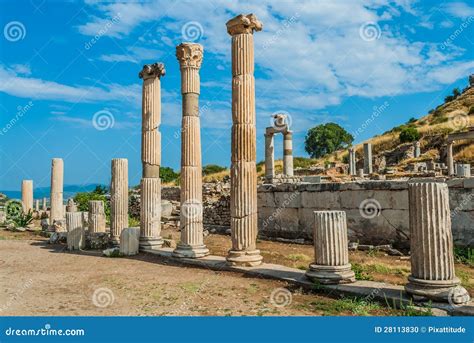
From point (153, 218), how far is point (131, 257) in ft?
4.53

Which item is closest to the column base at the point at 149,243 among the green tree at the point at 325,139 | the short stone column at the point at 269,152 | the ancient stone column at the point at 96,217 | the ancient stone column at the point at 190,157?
the ancient stone column at the point at 190,157

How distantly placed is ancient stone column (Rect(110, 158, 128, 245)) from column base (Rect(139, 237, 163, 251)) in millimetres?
1528

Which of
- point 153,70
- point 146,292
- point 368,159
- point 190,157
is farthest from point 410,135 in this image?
point 146,292

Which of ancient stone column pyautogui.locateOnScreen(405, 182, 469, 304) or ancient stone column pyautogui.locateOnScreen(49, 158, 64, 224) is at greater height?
ancient stone column pyautogui.locateOnScreen(49, 158, 64, 224)

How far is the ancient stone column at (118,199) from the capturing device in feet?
45.8

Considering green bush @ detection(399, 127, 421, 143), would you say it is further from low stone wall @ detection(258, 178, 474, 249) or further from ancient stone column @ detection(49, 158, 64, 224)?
ancient stone column @ detection(49, 158, 64, 224)

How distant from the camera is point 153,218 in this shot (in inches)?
503

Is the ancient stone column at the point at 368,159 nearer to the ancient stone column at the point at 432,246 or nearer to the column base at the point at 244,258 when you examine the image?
the column base at the point at 244,258

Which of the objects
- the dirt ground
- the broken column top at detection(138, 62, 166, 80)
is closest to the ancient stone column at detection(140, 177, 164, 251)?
the dirt ground

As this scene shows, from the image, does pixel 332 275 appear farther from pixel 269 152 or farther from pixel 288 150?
pixel 288 150

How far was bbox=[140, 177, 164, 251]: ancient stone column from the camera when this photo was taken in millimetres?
12766

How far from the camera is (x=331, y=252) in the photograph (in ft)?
25.1

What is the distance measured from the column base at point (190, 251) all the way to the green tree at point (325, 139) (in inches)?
2705

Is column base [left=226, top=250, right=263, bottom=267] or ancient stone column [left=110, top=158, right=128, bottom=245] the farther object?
ancient stone column [left=110, top=158, right=128, bottom=245]
